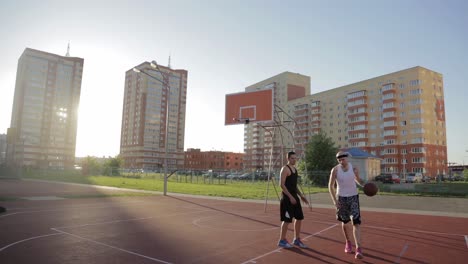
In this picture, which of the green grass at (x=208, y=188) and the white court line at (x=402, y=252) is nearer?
the white court line at (x=402, y=252)

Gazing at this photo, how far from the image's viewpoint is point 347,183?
20.6 feet

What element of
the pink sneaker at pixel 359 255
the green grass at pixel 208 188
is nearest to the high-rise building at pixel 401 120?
the green grass at pixel 208 188

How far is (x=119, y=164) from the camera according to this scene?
58906 mm

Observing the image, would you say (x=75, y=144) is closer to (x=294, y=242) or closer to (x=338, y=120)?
(x=338, y=120)

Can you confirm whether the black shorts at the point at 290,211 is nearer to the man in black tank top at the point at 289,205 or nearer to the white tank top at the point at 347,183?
the man in black tank top at the point at 289,205

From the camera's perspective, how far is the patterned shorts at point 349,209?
607cm

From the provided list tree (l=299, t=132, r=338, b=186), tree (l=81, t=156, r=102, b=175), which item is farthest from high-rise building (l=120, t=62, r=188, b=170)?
tree (l=299, t=132, r=338, b=186)

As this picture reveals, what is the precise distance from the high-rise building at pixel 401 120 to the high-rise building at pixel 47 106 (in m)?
86.8

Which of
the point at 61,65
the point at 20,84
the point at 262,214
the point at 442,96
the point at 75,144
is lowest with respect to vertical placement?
the point at 262,214

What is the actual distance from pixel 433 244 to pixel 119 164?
57.5m

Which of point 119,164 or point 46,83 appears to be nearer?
point 119,164

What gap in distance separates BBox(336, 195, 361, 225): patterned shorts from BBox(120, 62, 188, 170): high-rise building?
109 m

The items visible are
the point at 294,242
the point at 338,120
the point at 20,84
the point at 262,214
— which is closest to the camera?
the point at 294,242

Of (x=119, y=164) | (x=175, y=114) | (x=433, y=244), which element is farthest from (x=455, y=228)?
(x=175, y=114)
